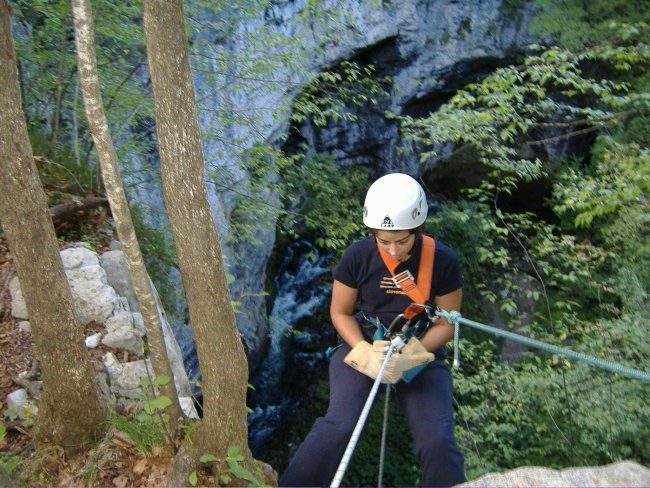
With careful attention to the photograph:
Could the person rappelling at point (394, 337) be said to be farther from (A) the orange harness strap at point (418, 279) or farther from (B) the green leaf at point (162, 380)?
(B) the green leaf at point (162, 380)

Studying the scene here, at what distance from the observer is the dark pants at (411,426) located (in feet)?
7.44

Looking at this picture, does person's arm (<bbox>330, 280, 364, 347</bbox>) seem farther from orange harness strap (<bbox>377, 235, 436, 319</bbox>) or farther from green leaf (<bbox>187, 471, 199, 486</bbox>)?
green leaf (<bbox>187, 471, 199, 486</bbox>)

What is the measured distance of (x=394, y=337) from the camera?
2576mm

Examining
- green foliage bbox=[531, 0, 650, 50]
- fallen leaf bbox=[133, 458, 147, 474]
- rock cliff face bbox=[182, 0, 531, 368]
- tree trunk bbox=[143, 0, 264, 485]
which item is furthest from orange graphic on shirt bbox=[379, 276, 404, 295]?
green foliage bbox=[531, 0, 650, 50]

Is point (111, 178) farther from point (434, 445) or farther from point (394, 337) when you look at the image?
point (434, 445)

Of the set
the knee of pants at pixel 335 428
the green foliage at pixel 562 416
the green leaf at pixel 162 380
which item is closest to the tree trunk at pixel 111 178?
the green leaf at pixel 162 380

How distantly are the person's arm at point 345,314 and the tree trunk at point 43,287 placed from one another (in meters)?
1.39

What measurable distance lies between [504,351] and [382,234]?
7.87 metres

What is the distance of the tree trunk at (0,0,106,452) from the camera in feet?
7.82

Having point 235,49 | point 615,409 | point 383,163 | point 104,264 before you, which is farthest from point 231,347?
point 383,163

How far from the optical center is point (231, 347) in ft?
8.11

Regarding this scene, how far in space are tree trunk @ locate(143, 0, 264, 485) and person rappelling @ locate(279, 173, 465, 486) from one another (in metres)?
0.46

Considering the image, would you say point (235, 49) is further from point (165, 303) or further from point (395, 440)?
point (395, 440)

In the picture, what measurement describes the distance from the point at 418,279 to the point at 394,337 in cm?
33
